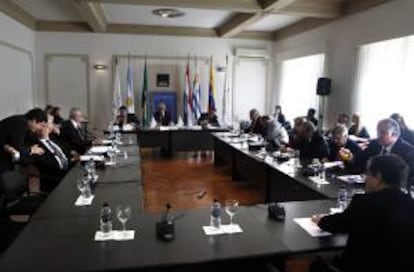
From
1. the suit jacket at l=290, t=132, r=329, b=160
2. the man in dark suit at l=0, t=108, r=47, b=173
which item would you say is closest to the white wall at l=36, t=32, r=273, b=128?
the man in dark suit at l=0, t=108, r=47, b=173

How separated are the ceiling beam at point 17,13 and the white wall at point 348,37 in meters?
6.33

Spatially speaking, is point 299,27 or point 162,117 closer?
point 299,27

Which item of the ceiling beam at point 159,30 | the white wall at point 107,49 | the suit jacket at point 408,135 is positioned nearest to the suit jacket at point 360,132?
the suit jacket at point 408,135

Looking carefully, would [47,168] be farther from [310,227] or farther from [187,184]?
[310,227]

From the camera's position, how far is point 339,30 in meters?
7.15

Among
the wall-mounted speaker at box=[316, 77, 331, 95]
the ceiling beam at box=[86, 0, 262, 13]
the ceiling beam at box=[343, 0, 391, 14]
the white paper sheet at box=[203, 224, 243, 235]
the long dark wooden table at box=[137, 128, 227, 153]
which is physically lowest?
the long dark wooden table at box=[137, 128, 227, 153]

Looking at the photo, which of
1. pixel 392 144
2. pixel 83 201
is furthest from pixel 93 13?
pixel 392 144

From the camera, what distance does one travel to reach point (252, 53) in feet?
33.3

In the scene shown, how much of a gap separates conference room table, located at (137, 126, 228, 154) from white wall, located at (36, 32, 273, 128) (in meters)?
2.22

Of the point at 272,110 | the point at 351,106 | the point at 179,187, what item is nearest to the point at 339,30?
the point at 351,106

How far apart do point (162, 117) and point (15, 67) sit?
337 cm

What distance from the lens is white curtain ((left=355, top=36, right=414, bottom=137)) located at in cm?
567

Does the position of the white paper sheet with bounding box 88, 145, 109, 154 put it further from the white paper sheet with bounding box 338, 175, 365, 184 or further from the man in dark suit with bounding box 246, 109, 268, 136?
the man in dark suit with bounding box 246, 109, 268, 136

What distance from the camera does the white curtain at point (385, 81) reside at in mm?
5672
